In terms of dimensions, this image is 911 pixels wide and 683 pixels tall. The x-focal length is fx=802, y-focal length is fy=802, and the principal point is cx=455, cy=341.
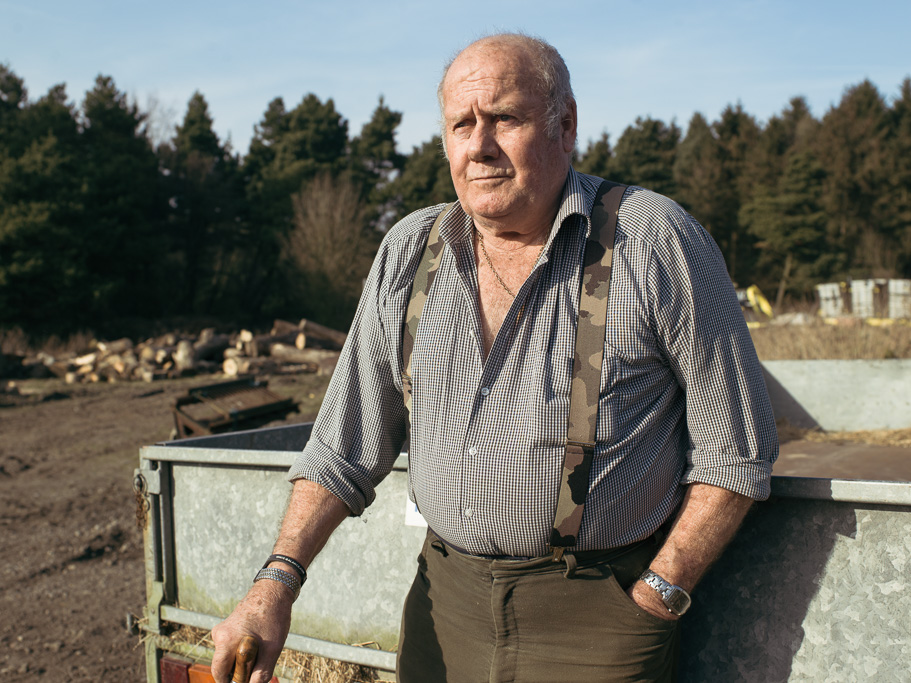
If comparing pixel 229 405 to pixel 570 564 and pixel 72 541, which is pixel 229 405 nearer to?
pixel 72 541

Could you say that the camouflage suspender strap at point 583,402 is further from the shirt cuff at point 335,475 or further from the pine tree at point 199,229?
the pine tree at point 199,229

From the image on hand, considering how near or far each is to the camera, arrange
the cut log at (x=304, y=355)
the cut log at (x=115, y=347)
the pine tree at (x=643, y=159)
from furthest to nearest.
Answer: the pine tree at (x=643, y=159) → the cut log at (x=115, y=347) → the cut log at (x=304, y=355)

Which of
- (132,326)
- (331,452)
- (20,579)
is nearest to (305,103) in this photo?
(132,326)

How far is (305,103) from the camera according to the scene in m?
40.3

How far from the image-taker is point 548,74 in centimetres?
180

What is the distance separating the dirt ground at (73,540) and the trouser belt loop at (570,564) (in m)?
2.58

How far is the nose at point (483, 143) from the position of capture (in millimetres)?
1799

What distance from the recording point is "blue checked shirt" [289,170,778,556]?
5.39ft

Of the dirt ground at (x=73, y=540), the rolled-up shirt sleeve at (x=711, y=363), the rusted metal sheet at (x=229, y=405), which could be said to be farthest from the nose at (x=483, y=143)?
the rusted metal sheet at (x=229, y=405)

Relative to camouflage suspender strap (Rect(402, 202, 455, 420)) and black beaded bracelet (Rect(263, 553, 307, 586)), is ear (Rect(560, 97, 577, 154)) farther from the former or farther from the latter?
black beaded bracelet (Rect(263, 553, 307, 586))

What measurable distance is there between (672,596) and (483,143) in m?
1.05

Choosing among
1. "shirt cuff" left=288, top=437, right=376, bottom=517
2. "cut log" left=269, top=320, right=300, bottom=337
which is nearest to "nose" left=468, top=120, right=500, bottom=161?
"shirt cuff" left=288, top=437, right=376, bottom=517

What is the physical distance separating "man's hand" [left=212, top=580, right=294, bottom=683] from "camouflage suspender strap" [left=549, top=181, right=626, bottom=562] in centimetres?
61

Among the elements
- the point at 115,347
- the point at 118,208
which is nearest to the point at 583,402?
the point at 115,347
